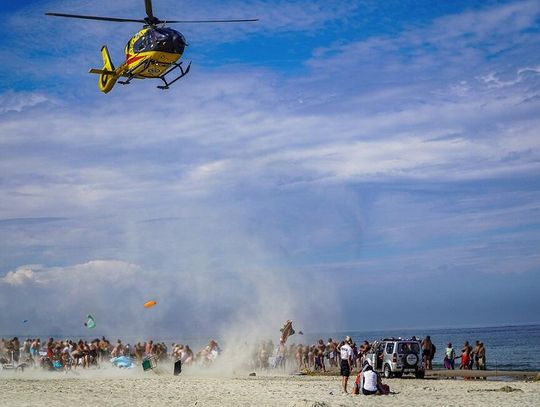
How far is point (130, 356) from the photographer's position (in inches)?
1561

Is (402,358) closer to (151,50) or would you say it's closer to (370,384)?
(370,384)

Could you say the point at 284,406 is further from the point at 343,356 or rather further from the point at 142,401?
the point at 343,356

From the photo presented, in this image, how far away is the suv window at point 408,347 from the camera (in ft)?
93.0

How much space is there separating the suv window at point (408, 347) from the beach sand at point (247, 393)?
43.6 inches

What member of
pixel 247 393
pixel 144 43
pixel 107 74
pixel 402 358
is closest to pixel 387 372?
pixel 402 358

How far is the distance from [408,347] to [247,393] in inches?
296

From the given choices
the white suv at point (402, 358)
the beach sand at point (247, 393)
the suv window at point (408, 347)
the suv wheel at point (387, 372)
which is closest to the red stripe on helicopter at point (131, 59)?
the beach sand at point (247, 393)

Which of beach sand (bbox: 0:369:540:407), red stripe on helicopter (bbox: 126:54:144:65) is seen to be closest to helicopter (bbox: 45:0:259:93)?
red stripe on helicopter (bbox: 126:54:144:65)

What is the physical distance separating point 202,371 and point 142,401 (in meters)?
15.2

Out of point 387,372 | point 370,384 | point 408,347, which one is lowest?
point 370,384

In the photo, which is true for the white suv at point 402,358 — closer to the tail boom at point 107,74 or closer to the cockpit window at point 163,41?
the cockpit window at point 163,41

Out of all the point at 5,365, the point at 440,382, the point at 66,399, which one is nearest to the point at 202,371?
the point at 5,365

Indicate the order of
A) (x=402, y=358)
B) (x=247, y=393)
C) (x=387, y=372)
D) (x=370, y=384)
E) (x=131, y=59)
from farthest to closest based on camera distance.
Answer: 1. (x=131, y=59)
2. (x=387, y=372)
3. (x=402, y=358)
4. (x=247, y=393)
5. (x=370, y=384)

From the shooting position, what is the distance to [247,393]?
23.9m
